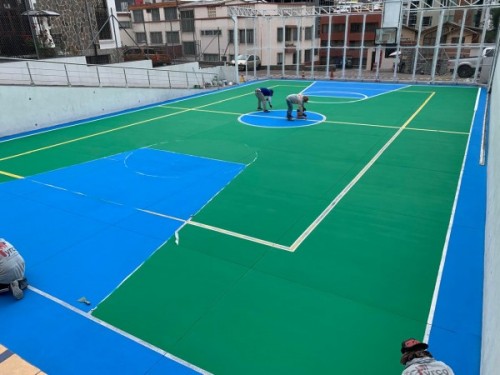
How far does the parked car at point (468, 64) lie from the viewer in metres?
23.2

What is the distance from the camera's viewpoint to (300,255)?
22.5 feet

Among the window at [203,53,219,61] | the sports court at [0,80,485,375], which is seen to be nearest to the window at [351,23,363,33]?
the window at [203,53,219,61]

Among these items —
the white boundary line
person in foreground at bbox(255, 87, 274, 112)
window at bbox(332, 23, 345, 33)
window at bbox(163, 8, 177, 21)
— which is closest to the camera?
the white boundary line

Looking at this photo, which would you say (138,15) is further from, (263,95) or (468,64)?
(468,64)

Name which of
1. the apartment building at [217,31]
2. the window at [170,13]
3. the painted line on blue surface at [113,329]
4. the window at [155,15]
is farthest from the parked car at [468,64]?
the window at [155,15]

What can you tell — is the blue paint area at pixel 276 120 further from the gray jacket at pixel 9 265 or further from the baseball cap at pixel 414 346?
the baseball cap at pixel 414 346

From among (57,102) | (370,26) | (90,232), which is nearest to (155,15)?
(370,26)

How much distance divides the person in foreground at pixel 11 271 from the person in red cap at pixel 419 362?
5.56 metres

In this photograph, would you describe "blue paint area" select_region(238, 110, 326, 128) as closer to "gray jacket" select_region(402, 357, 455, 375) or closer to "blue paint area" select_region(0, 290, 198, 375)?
"blue paint area" select_region(0, 290, 198, 375)

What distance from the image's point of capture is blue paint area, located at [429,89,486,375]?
4.73m

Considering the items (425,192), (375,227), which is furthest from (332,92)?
(375,227)

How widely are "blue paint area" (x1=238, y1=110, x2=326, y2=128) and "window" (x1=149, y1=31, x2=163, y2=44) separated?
105 feet

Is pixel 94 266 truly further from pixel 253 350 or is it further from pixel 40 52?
pixel 40 52

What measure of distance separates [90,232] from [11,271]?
6.81ft
